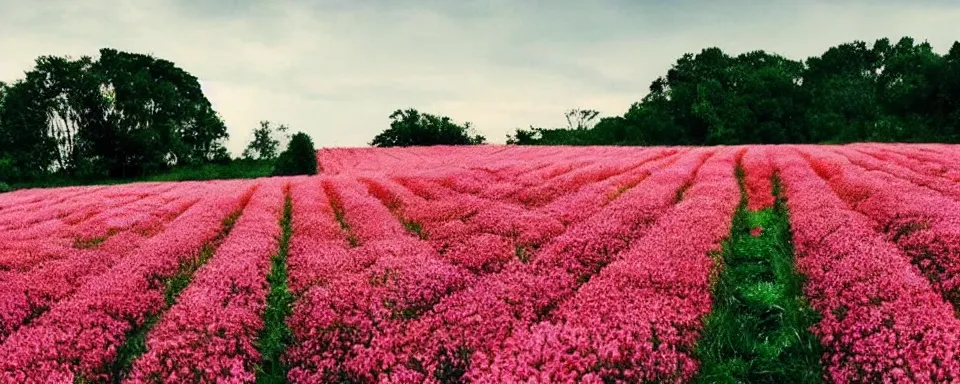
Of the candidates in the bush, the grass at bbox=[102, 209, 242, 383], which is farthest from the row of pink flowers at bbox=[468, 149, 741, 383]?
the bush

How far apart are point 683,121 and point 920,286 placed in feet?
186

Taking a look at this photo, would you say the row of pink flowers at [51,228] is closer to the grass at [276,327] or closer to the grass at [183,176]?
the grass at [276,327]

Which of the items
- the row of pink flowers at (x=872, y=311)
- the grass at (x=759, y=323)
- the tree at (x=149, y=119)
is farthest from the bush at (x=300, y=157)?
the row of pink flowers at (x=872, y=311)

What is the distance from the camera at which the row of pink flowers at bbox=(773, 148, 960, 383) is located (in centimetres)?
559

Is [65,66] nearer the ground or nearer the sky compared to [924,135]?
nearer the sky

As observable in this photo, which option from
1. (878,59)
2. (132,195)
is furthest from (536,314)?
(878,59)

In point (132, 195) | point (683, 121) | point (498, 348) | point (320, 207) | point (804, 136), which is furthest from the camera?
point (683, 121)

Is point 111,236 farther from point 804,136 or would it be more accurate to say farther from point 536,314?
point 804,136

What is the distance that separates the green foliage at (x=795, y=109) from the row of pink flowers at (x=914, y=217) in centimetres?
3830

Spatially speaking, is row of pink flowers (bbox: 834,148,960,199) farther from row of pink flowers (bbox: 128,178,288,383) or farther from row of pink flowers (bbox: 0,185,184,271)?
row of pink flowers (bbox: 0,185,184,271)

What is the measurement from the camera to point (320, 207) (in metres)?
15.6

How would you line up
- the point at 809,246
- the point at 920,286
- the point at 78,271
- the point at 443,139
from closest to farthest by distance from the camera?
the point at 920,286, the point at 809,246, the point at 78,271, the point at 443,139

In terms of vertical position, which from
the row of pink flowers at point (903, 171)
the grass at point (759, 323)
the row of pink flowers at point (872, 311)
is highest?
the row of pink flowers at point (903, 171)

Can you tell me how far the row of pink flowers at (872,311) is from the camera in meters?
5.59
